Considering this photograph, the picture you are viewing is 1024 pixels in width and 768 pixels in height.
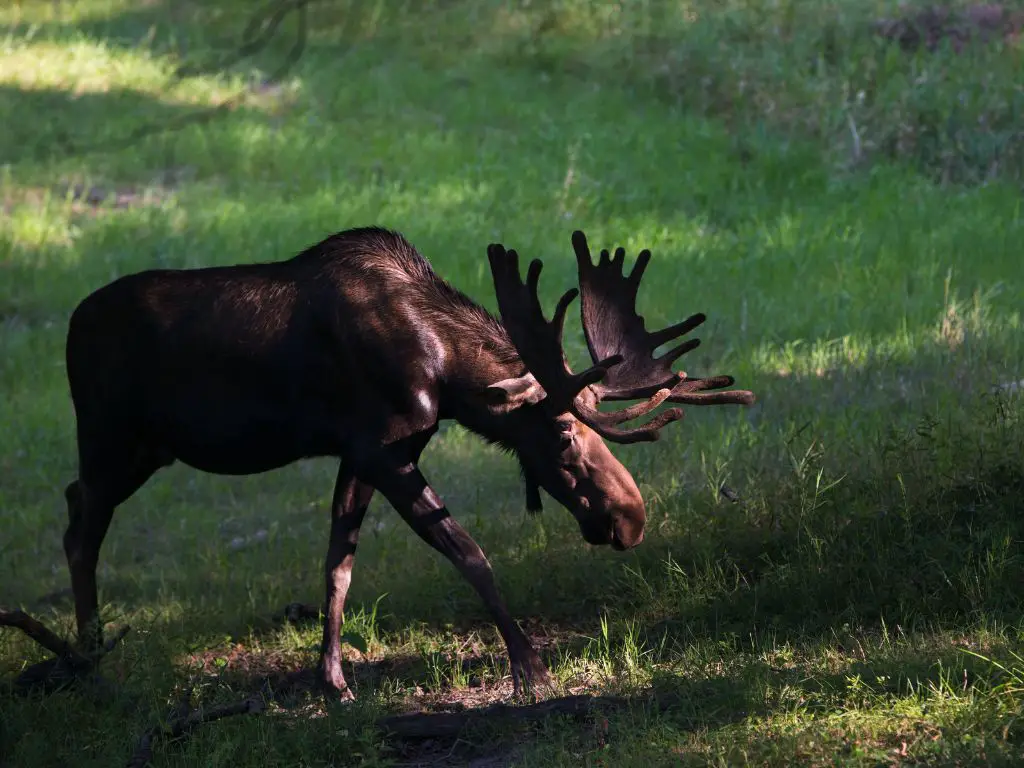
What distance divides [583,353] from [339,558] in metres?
4.33

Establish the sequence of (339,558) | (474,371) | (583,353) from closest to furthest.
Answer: (474,371) < (339,558) < (583,353)

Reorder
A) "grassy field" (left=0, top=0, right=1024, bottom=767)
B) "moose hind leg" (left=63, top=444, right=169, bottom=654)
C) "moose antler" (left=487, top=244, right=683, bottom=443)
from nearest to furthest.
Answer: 1. "grassy field" (left=0, top=0, right=1024, bottom=767)
2. "moose antler" (left=487, top=244, right=683, bottom=443)
3. "moose hind leg" (left=63, top=444, right=169, bottom=654)

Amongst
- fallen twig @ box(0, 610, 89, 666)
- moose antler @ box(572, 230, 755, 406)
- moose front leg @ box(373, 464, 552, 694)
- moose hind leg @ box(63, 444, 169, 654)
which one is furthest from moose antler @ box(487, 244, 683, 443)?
fallen twig @ box(0, 610, 89, 666)

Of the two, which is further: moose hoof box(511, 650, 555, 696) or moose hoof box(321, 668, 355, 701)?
moose hoof box(321, 668, 355, 701)

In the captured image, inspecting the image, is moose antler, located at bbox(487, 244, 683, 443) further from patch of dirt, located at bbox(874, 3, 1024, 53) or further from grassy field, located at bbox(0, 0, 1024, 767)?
patch of dirt, located at bbox(874, 3, 1024, 53)


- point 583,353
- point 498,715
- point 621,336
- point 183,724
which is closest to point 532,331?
point 621,336

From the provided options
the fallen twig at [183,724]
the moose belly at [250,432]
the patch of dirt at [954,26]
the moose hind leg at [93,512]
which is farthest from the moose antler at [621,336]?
the patch of dirt at [954,26]

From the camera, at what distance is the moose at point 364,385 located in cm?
631

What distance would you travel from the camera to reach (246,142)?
51.0ft

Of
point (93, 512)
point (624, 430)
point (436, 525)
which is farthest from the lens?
point (93, 512)

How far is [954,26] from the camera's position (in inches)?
626

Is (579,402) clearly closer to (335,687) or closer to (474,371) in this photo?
(474,371)

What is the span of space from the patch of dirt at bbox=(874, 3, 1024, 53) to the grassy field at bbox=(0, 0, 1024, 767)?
0.33 m

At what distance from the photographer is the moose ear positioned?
6270 millimetres
